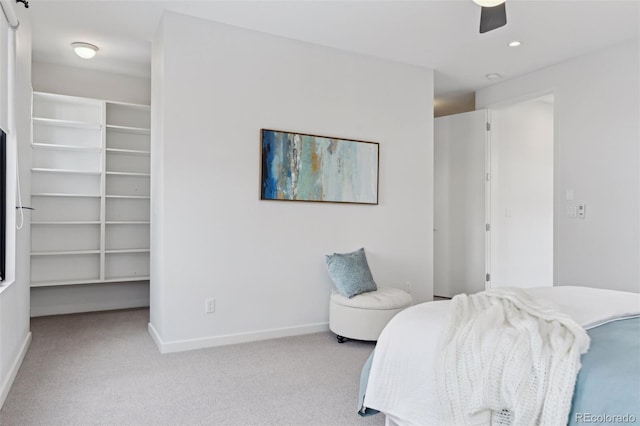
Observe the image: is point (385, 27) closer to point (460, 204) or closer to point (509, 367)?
point (460, 204)

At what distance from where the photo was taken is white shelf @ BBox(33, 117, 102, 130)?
169 inches

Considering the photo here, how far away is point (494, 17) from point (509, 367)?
2034 mm

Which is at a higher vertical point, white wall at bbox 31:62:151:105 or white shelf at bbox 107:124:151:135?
white wall at bbox 31:62:151:105

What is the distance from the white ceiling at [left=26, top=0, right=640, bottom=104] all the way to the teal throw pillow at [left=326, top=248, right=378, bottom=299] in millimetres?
1956

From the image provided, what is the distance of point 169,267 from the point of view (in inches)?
133

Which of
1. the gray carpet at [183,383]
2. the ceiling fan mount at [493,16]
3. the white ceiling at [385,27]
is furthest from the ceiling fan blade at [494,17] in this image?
the gray carpet at [183,383]

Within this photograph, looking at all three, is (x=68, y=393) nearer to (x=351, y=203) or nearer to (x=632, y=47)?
(x=351, y=203)

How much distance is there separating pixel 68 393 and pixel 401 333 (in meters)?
2.02

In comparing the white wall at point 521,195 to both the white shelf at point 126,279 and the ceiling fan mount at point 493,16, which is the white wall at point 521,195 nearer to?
the ceiling fan mount at point 493,16

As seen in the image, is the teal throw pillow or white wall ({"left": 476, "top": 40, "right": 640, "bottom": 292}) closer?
the teal throw pillow

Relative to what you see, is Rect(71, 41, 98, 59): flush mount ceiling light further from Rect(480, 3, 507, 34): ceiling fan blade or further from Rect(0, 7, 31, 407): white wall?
Rect(480, 3, 507, 34): ceiling fan blade

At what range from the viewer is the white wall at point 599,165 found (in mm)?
3773

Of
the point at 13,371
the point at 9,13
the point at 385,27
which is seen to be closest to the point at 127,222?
the point at 13,371

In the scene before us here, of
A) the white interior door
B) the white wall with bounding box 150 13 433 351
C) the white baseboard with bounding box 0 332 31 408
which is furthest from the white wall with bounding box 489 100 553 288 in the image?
the white baseboard with bounding box 0 332 31 408
